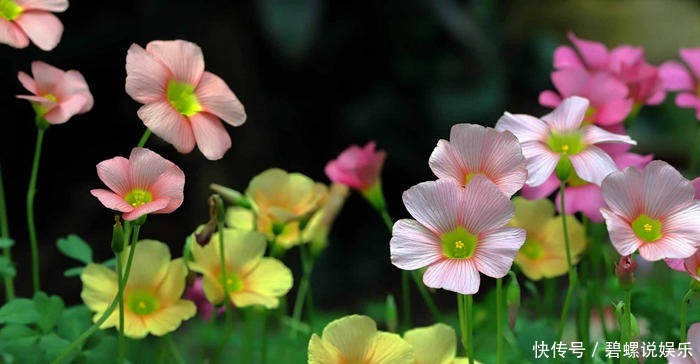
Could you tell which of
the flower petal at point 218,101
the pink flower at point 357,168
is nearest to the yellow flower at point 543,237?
the pink flower at point 357,168

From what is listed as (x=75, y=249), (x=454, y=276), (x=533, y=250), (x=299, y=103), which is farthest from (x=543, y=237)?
(x=299, y=103)

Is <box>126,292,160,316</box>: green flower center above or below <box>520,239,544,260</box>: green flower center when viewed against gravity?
below

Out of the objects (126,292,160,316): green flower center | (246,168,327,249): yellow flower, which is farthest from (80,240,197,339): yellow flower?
(246,168,327,249): yellow flower

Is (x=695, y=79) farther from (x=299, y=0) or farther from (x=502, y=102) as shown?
(x=502, y=102)

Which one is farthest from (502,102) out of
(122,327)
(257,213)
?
(122,327)

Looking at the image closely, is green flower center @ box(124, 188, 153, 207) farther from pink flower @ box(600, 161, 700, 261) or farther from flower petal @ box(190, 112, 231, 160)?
pink flower @ box(600, 161, 700, 261)
